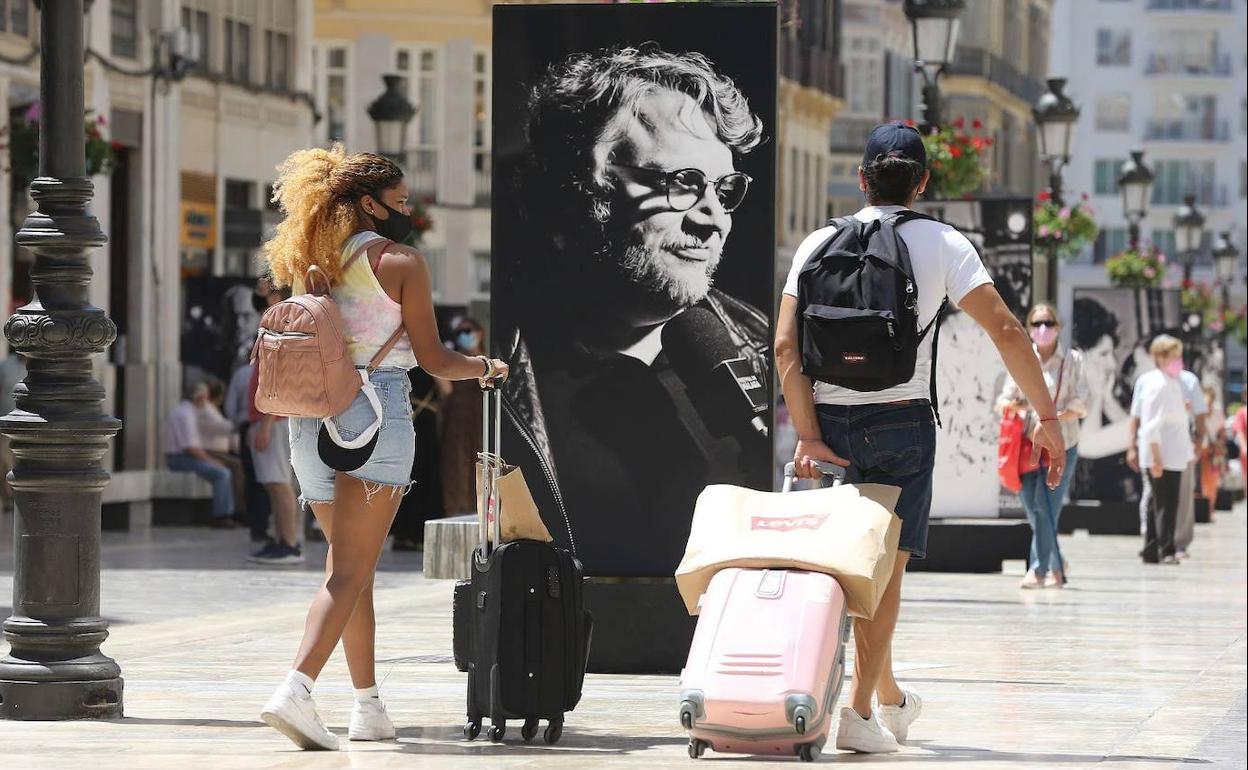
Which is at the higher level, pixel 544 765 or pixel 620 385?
pixel 620 385

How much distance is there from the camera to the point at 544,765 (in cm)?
835

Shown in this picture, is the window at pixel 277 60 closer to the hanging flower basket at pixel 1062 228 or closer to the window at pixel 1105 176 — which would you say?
the hanging flower basket at pixel 1062 228

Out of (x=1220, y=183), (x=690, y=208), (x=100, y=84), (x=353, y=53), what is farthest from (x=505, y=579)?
(x=1220, y=183)

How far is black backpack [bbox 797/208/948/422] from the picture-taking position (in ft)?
27.6

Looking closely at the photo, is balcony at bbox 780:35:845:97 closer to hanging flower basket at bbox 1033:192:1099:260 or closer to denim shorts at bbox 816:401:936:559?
hanging flower basket at bbox 1033:192:1099:260

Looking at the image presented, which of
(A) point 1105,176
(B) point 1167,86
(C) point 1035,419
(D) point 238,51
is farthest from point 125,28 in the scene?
(B) point 1167,86

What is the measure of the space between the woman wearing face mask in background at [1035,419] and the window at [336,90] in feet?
117

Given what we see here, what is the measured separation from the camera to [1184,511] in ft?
77.6

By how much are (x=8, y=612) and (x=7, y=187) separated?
40.0 feet

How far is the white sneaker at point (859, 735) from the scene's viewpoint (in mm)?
8672

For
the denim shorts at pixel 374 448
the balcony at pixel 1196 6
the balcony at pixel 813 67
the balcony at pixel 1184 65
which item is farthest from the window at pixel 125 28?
the balcony at pixel 1196 6

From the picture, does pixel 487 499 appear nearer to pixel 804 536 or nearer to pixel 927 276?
pixel 804 536

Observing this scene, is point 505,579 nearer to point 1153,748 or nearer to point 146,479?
point 1153,748

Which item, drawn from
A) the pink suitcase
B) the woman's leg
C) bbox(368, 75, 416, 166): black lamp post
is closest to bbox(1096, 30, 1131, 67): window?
bbox(368, 75, 416, 166): black lamp post
